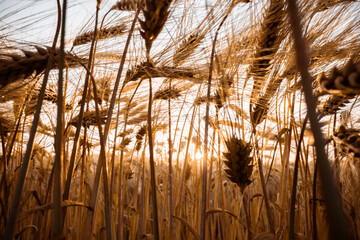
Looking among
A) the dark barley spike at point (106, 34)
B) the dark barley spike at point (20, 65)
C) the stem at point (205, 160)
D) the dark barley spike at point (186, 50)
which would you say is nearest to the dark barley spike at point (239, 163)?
the stem at point (205, 160)

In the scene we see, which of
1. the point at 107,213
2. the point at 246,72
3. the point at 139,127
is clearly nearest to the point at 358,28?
the point at 246,72

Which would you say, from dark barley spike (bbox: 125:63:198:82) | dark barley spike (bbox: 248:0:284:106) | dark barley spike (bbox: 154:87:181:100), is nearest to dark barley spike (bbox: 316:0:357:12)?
dark barley spike (bbox: 248:0:284:106)

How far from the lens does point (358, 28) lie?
98 cm

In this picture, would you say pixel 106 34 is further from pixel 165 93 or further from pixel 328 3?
pixel 328 3

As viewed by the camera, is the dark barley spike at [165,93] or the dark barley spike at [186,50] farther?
the dark barley spike at [165,93]

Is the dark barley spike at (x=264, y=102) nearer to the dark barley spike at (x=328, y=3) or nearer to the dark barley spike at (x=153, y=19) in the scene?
the dark barley spike at (x=328, y=3)

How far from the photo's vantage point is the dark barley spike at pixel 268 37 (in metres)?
0.93

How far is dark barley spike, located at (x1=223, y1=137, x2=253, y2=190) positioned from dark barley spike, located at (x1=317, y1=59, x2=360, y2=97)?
0.43 m

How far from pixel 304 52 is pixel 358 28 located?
109 cm

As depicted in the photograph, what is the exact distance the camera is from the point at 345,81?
0.43m

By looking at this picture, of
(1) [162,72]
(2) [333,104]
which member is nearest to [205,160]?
(1) [162,72]

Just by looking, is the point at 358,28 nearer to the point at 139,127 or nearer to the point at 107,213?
the point at 107,213

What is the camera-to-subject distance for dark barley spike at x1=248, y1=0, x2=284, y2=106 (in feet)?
3.06

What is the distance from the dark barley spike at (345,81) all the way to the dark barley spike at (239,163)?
1.42 feet
